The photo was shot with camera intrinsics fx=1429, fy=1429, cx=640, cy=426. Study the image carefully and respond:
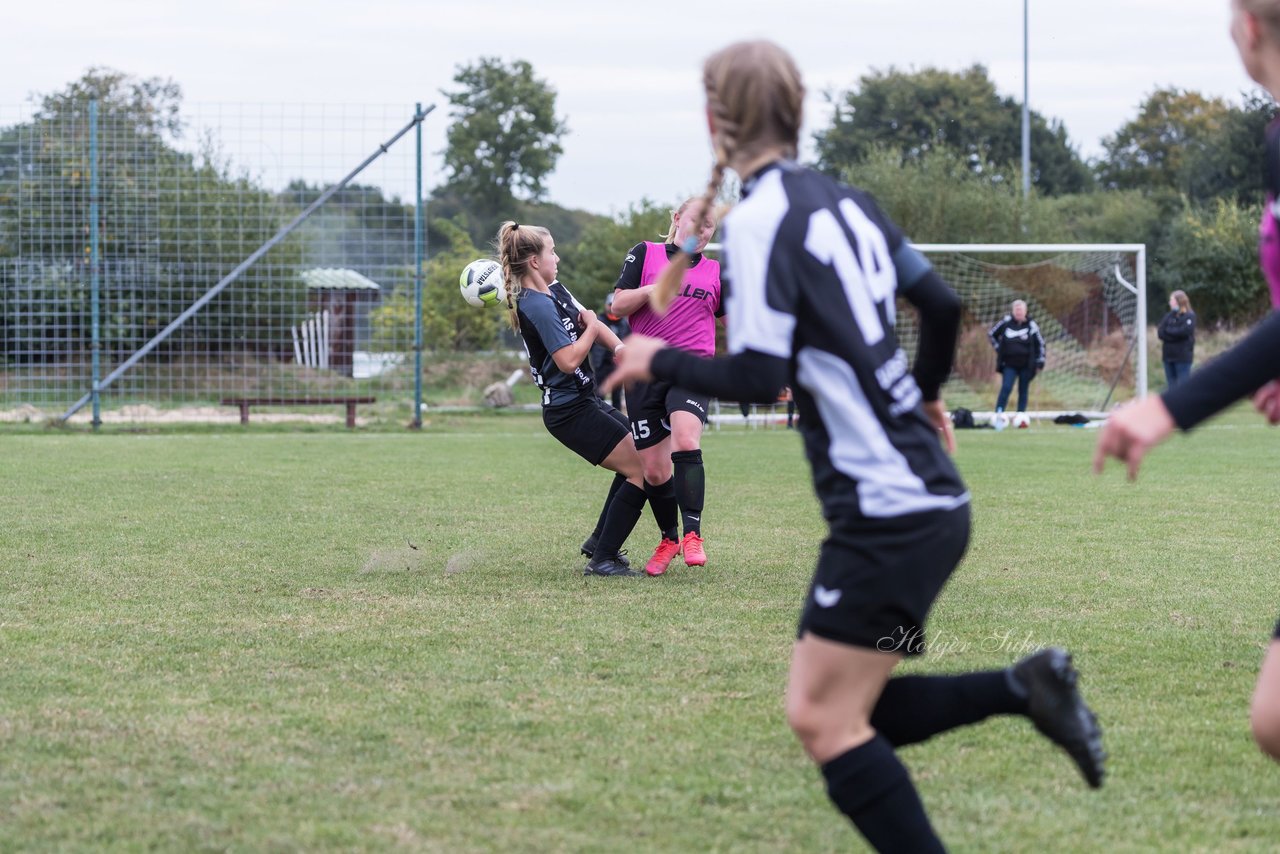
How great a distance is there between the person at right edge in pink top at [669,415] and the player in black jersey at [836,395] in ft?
13.9

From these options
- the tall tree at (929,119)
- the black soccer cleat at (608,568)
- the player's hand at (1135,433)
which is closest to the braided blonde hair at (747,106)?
the player's hand at (1135,433)

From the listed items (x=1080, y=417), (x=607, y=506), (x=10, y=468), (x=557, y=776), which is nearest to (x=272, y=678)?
(x=557, y=776)

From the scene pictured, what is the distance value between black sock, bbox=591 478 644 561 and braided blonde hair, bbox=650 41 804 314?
4.33 metres

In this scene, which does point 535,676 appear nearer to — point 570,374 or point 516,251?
point 570,374

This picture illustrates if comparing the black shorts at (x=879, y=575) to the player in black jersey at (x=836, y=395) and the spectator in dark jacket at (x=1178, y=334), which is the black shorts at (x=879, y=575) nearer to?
the player in black jersey at (x=836, y=395)

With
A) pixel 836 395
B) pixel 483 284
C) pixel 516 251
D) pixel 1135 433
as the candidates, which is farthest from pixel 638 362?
pixel 483 284

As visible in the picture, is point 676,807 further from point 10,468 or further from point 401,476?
point 10,468

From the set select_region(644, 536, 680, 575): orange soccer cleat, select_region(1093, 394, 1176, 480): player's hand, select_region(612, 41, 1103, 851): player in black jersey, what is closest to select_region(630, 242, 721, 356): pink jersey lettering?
select_region(644, 536, 680, 575): orange soccer cleat

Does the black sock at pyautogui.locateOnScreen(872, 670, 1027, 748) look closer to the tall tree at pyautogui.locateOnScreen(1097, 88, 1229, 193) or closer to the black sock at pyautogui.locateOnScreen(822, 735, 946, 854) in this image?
the black sock at pyautogui.locateOnScreen(822, 735, 946, 854)

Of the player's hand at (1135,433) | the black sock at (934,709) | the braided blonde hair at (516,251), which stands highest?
the braided blonde hair at (516,251)

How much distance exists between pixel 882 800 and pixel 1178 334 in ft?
65.6

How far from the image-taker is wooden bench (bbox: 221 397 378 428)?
1864 centimetres

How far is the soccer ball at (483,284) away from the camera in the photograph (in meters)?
7.67

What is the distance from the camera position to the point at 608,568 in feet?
22.6
